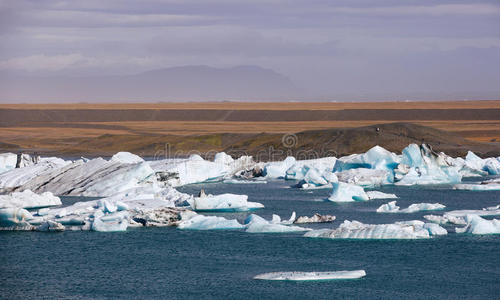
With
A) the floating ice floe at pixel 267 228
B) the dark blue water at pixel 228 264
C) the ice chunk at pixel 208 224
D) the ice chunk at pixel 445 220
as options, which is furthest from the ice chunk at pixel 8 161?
the ice chunk at pixel 445 220

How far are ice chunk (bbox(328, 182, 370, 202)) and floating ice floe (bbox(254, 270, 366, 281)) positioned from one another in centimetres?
1348

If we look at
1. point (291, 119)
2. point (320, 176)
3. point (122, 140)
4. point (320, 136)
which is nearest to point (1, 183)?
point (320, 176)

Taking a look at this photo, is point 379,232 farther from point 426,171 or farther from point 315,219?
point 426,171

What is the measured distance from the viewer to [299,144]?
61562mm

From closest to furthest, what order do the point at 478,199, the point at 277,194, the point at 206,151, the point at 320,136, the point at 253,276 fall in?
the point at 253,276 < the point at 478,199 < the point at 277,194 < the point at 320,136 < the point at 206,151

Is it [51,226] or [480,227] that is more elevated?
[480,227]

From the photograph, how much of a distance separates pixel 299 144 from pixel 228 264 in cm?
4199

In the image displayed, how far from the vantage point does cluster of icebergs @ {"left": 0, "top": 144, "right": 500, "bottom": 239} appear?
24828 millimetres

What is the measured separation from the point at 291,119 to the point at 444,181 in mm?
72275

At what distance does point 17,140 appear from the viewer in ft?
262

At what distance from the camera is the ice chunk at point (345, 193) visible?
31828mm

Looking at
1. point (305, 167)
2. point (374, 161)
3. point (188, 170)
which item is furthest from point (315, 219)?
point (305, 167)

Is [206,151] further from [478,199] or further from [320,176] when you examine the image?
[478,199]

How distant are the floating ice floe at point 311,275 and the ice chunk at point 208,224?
652 centimetres
